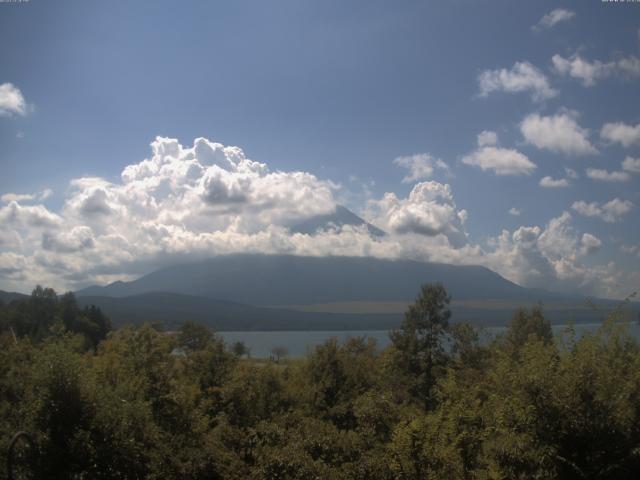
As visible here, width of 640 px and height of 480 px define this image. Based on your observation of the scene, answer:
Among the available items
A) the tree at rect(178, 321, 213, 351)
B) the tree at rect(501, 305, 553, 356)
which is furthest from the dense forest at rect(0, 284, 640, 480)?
the tree at rect(178, 321, 213, 351)

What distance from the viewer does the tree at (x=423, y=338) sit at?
39719 millimetres

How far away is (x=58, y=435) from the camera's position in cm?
1463

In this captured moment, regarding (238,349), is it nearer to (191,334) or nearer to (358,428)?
(191,334)

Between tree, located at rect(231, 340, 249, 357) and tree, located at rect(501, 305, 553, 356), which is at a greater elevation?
tree, located at rect(501, 305, 553, 356)

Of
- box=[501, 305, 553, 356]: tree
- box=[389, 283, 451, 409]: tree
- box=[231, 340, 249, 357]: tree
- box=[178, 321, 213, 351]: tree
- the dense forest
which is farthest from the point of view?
box=[178, 321, 213, 351]: tree

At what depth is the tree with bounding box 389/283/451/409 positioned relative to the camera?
Answer: 39.7 m

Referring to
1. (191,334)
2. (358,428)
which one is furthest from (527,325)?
(358,428)

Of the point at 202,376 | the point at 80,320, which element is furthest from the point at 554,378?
the point at 80,320

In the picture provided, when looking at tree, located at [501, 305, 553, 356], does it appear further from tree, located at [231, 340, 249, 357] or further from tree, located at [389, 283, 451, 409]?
tree, located at [231, 340, 249, 357]

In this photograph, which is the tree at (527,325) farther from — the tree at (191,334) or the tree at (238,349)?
the tree at (191,334)

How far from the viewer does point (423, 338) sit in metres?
41.3

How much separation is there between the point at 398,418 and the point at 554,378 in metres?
8.06

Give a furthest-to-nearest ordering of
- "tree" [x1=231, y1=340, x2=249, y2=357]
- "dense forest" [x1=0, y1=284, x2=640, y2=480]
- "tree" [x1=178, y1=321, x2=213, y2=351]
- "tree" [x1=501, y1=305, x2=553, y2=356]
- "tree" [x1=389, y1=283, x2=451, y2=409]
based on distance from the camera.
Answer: "tree" [x1=178, y1=321, x2=213, y2=351] → "tree" [x1=501, y1=305, x2=553, y2=356] → "tree" [x1=231, y1=340, x2=249, y2=357] → "tree" [x1=389, y1=283, x2=451, y2=409] → "dense forest" [x1=0, y1=284, x2=640, y2=480]

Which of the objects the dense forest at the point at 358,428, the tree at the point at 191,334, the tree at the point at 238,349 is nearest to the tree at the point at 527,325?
the tree at the point at 238,349
